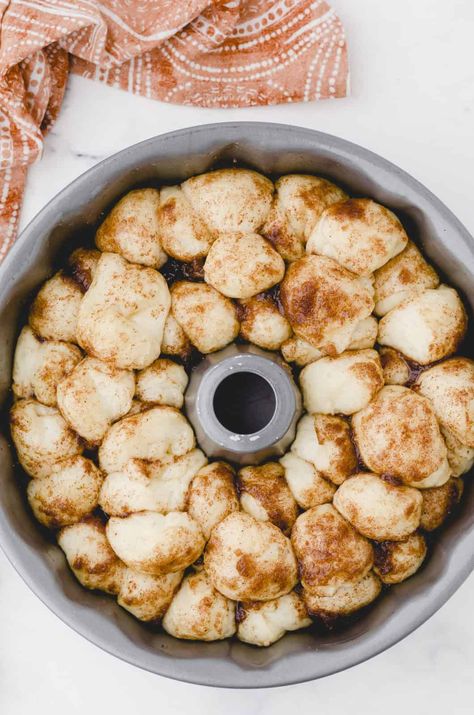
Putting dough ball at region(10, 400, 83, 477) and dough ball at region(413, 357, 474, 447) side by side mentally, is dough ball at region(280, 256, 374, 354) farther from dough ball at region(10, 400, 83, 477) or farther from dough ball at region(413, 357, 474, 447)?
dough ball at region(10, 400, 83, 477)

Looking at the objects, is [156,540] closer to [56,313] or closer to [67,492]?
[67,492]

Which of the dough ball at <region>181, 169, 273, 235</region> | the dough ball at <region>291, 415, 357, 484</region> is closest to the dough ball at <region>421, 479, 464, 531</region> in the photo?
the dough ball at <region>291, 415, 357, 484</region>

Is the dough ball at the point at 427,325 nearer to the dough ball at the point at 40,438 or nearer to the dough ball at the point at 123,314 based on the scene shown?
the dough ball at the point at 123,314

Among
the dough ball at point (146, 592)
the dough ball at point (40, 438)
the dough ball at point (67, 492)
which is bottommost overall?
the dough ball at point (146, 592)

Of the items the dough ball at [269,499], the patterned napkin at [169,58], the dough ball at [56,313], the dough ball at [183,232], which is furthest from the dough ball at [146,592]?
the patterned napkin at [169,58]

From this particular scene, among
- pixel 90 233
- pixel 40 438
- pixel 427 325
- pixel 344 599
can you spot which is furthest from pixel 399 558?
pixel 90 233

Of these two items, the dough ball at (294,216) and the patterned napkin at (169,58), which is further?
the patterned napkin at (169,58)

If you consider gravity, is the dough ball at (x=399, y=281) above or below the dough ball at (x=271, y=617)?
above
